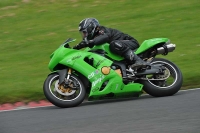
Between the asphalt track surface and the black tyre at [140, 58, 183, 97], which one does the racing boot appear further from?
the asphalt track surface

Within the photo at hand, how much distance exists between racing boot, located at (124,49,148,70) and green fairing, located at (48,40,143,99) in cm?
31

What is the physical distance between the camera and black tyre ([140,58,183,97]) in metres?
8.07

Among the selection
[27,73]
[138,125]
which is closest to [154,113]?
[138,125]

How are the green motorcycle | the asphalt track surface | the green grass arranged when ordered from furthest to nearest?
the green grass → the green motorcycle → the asphalt track surface

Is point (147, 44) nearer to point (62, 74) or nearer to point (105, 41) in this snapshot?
point (105, 41)

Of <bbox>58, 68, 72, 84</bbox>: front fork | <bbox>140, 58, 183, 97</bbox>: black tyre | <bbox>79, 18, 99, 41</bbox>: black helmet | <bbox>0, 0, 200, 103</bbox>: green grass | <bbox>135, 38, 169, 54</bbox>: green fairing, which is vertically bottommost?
<bbox>0, 0, 200, 103</bbox>: green grass

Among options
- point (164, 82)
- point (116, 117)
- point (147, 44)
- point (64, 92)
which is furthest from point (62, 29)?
point (116, 117)

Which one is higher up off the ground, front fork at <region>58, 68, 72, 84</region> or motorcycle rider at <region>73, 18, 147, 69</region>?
motorcycle rider at <region>73, 18, 147, 69</region>

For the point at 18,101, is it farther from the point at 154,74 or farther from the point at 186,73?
the point at 186,73

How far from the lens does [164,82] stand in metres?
8.23

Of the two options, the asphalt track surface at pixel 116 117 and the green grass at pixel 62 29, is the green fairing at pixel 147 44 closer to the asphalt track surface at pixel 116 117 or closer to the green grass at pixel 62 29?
the asphalt track surface at pixel 116 117

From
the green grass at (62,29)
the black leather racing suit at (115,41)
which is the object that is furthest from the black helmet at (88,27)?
the green grass at (62,29)

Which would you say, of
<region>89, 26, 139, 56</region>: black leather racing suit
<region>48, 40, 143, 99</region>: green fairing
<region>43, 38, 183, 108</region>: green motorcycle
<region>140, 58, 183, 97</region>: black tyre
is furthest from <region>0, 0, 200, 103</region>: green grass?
<region>89, 26, 139, 56</region>: black leather racing suit

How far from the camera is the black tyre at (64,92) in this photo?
769cm
